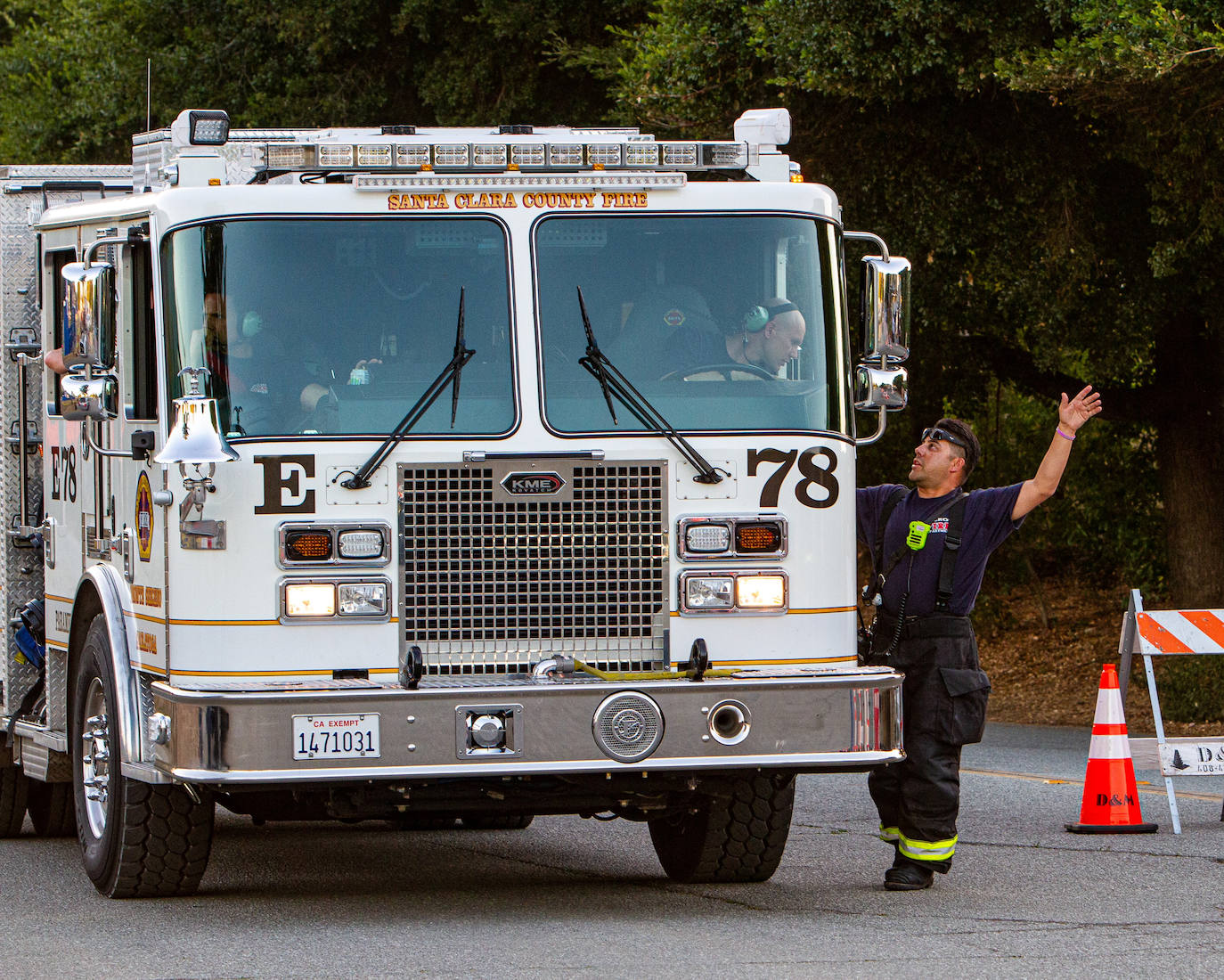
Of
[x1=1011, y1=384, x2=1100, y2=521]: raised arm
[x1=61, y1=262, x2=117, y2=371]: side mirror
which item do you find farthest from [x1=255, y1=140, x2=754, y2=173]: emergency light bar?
[x1=1011, y1=384, x2=1100, y2=521]: raised arm

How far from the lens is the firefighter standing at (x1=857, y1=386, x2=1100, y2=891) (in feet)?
28.1

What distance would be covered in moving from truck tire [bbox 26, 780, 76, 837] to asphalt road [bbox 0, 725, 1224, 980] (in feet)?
0.38

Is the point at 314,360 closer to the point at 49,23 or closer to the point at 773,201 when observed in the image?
the point at 773,201

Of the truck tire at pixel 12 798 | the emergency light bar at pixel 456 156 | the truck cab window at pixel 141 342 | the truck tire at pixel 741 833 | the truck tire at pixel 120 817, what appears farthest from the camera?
the truck tire at pixel 12 798

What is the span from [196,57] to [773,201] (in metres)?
14.8

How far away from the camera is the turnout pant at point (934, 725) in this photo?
858cm

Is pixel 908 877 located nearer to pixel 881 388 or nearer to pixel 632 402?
pixel 881 388

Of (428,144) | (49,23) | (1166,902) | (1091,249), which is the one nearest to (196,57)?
(49,23)

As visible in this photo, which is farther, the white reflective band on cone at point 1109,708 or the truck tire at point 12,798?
the truck tire at point 12,798

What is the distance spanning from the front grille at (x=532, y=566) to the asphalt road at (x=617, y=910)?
1047mm

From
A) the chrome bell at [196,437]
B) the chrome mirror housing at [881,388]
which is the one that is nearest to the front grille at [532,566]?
the chrome bell at [196,437]

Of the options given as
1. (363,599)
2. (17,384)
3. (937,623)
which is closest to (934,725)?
(937,623)

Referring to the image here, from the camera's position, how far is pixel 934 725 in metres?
8.59

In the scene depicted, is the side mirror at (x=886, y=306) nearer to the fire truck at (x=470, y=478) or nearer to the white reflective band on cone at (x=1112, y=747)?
the fire truck at (x=470, y=478)
